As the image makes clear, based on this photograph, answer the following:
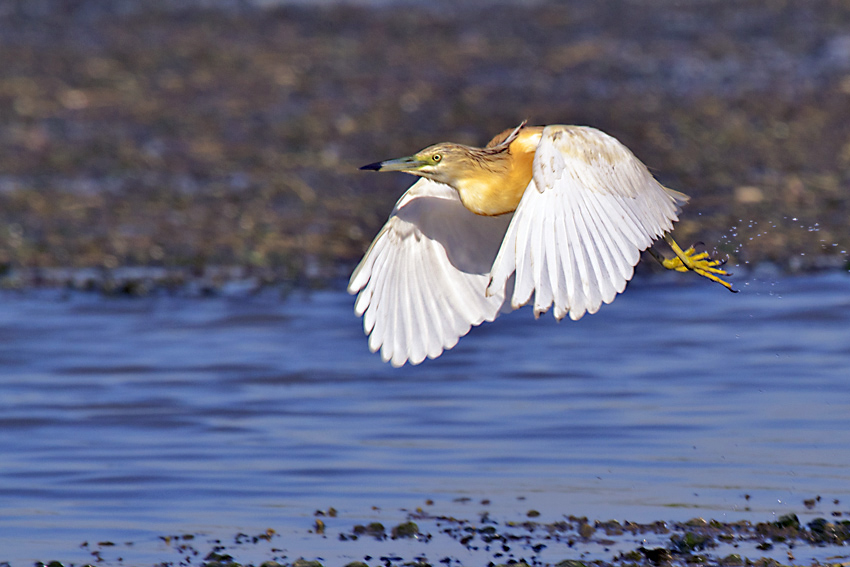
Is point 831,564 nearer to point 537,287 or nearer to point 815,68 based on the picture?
point 537,287

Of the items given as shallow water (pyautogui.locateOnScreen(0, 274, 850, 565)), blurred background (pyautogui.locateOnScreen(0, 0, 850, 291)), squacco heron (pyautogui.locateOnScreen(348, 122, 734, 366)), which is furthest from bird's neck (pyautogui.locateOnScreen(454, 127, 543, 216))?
blurred background (pyautogui.locateOnScreen(0, 0, 850, 291))

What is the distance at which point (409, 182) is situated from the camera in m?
13.9

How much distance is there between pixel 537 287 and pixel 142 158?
11.1 m

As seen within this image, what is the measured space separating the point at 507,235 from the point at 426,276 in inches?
44.5

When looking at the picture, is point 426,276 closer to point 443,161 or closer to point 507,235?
point 443,161

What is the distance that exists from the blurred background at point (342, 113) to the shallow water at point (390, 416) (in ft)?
3.78

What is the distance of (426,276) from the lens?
6.05 meters

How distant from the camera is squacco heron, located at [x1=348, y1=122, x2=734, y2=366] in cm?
491

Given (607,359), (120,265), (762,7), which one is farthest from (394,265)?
(762,7)

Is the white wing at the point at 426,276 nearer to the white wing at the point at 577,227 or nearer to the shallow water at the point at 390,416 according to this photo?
the white wing at the point at 577,227

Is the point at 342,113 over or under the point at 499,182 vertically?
over

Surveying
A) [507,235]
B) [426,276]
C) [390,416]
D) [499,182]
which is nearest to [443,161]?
[499,182]

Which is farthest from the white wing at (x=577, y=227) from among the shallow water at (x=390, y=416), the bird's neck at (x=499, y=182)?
the shallow water at (x=390, y=416)

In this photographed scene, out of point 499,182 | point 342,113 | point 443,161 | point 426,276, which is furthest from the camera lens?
point 342,113
